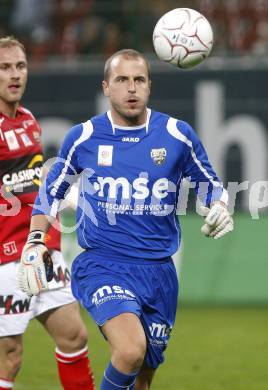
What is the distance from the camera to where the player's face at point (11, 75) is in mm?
7051

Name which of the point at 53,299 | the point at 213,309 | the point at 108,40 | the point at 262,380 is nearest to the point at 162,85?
the point at 108,40

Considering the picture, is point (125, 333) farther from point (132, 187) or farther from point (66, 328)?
point (66, 328)

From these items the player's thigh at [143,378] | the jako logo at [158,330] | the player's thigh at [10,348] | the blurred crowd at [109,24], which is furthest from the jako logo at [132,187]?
the blurred crowd at [109,24]

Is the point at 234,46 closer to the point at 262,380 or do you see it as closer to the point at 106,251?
the point at 262,380

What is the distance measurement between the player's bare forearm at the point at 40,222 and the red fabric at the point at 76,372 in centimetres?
110

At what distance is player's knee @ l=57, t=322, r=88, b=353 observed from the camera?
709 centimetres

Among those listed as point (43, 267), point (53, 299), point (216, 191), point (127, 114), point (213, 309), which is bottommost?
point (213, 309)

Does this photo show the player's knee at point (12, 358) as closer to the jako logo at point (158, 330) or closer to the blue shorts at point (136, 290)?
A: the blue shorts at point (136, 290)

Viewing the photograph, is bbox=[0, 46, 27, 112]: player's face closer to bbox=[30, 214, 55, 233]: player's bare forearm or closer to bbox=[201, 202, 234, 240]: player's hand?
bbox=[30, 214, 55, 233]: player's bare forearm

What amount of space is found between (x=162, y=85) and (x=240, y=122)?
1108mm

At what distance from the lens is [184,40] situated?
22.3ft

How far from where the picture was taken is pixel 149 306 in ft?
20.9

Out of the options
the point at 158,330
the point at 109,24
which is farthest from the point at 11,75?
the point at 109,24

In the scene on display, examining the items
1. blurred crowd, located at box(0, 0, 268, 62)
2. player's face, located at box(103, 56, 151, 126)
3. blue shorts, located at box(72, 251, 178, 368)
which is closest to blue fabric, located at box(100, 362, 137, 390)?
blue shorts, located at box(72, 251, 178, 368)
